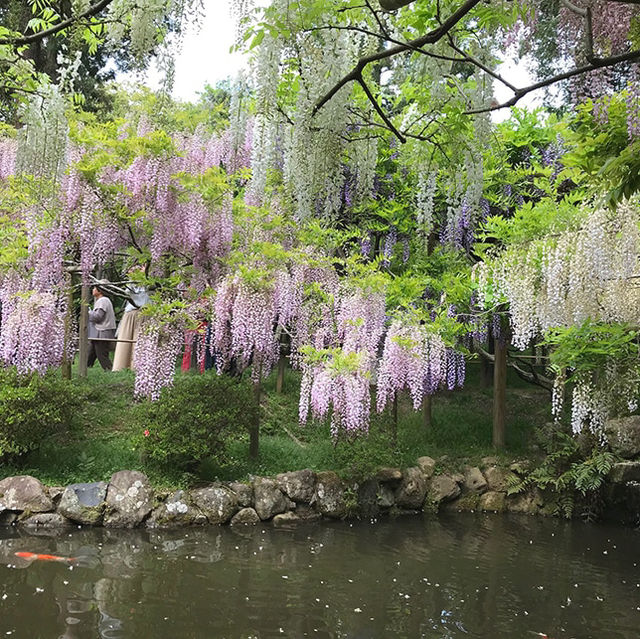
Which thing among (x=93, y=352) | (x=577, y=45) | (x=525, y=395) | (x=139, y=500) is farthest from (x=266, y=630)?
(x=525, y=395)

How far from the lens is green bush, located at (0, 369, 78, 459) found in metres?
6.78

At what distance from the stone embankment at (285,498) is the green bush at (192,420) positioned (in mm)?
386

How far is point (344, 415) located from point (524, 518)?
307 centimetres

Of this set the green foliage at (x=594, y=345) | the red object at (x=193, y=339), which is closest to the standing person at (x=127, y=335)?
the red object at (x=193, y=339)

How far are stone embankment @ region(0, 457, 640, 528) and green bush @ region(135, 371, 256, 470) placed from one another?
0.39 meters

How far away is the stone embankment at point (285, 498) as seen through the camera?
6.62m

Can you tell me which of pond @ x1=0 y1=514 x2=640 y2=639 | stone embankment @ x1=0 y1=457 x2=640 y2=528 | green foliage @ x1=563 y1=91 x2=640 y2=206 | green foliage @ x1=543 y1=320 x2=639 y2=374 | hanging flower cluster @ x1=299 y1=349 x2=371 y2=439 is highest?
green foliage @ x1=563 y1=91 x2=640 y2=206

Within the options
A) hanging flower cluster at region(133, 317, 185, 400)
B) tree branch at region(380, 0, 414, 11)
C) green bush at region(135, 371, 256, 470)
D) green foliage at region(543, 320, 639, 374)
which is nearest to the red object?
hanging flower cluster at region(133, 317, 185, 400)

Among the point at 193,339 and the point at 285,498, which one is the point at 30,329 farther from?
the point at 285,498

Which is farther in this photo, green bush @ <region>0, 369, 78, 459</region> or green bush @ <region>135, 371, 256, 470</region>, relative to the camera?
green bush @ <region>135, 371, 256, 470</region>

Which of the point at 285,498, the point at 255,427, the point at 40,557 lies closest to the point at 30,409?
the point at 40,557

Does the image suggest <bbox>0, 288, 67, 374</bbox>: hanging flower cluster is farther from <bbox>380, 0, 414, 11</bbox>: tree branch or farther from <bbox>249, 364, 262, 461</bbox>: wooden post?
<bbox>380, 0, 414, 11</bbox>: tree branch

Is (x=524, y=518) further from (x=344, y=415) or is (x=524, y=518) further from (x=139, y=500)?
(x=139, y=500)

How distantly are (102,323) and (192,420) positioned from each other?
13.8 ft
